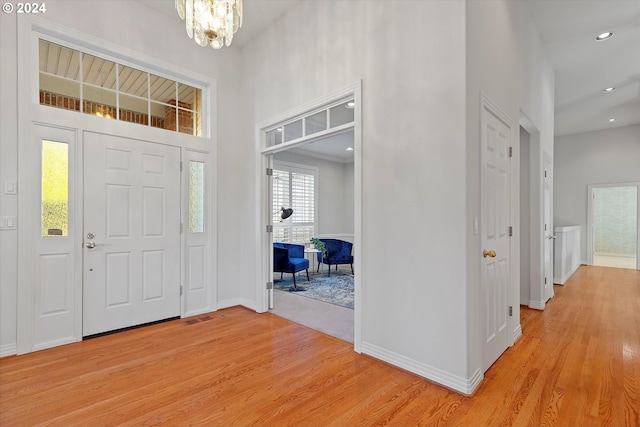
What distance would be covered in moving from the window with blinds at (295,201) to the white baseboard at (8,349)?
14.4 ft

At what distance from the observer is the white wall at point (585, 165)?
739cm

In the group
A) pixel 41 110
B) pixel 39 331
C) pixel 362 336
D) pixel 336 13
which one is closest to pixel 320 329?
pixel 362 336

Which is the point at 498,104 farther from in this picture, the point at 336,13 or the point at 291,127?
the point at 291,127

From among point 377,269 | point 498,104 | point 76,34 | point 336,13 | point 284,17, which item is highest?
point 284,17

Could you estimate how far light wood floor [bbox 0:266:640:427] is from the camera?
6.29ft

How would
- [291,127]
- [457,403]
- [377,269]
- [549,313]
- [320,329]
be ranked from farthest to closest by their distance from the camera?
[549,313], [291,127], [320,329], [377,269], [457,403]

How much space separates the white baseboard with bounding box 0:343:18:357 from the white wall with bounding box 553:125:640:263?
35.3 feet

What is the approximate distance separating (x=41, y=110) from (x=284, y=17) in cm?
274

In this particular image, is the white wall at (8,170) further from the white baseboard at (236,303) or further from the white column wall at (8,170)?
the white baseboard at (236,303)

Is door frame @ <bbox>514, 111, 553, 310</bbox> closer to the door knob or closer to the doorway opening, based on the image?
the door knob

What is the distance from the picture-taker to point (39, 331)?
2.90m

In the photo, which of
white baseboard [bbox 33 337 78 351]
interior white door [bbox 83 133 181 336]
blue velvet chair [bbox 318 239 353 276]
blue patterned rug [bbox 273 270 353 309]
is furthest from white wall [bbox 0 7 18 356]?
blue velvet chair [bbox 318 239 353 276]

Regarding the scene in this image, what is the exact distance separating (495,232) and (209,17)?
2.83m

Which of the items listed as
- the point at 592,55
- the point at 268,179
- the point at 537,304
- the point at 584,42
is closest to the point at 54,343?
the point at 268,179
